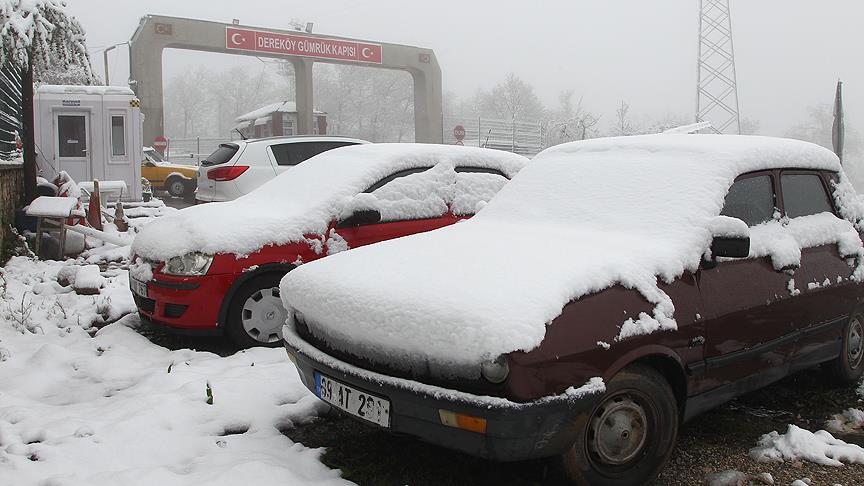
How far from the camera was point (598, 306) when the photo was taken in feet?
9.46

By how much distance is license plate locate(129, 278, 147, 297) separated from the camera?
5320 mm

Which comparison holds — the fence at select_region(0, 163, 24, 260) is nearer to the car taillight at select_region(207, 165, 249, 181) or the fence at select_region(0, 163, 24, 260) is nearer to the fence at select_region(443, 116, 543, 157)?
the car taillight at select_region(207, 165, 249, 181)

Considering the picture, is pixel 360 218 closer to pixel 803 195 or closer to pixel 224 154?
pixel 803 195

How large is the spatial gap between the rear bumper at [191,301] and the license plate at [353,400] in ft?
6.60

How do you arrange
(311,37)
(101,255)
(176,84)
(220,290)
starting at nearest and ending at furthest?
(220,290), (101,255), (311,37), (176,84)

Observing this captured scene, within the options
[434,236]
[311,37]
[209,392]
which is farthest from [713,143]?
[311,37]

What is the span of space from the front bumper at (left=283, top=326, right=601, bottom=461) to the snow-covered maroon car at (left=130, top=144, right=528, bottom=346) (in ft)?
8.07

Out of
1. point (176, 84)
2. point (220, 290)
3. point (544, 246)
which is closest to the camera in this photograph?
point (544, 246)

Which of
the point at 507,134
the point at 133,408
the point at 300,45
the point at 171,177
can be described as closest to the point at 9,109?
the point at 133,408

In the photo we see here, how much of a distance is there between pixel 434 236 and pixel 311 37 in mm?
26738

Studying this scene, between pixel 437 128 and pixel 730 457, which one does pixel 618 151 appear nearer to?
pixel 730 457

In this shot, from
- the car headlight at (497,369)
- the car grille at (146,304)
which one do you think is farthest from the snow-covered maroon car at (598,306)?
the car grille at (146,304)

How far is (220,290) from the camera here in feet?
16.7

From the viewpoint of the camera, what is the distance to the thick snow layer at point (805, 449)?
3.48 metres
